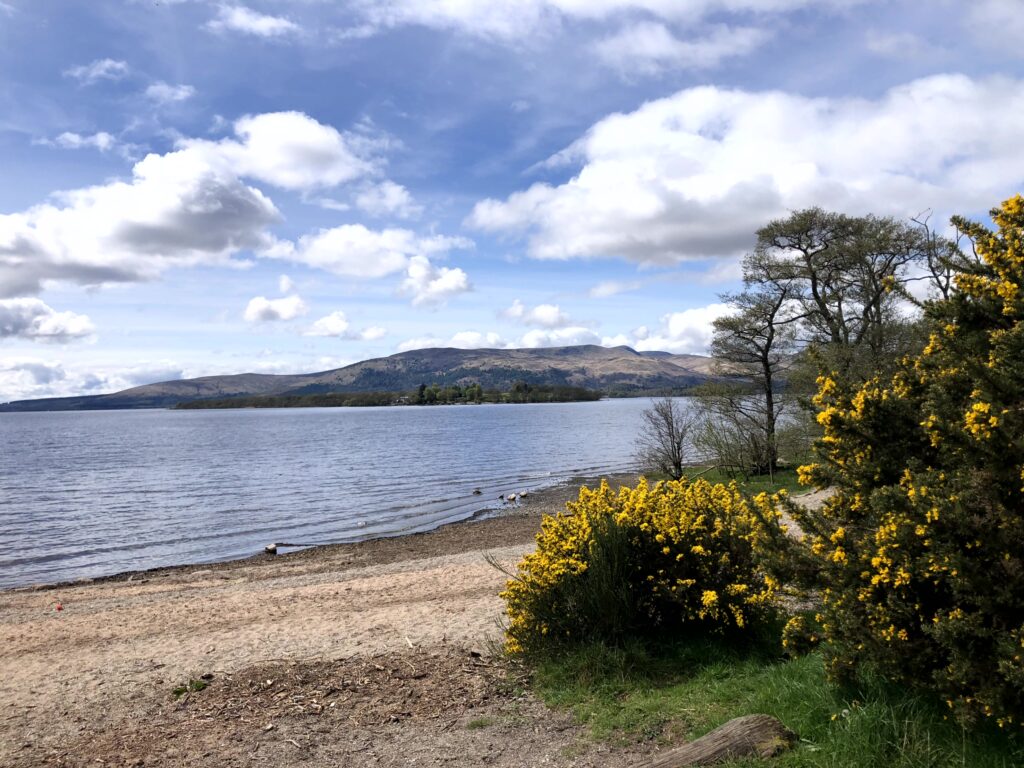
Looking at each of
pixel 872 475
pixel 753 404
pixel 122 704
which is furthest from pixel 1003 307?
pixel 753 404

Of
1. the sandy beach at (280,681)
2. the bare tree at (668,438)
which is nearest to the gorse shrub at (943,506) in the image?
the sandy beach at (280,681)

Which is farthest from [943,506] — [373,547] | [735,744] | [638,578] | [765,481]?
[765,481]

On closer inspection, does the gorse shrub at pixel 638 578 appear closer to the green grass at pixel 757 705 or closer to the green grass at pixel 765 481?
the green grass at pixel 757 705

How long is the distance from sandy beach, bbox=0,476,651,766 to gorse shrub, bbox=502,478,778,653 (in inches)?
35.2

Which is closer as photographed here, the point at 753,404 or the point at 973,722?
the point at 973,722

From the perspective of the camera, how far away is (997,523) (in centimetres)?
401

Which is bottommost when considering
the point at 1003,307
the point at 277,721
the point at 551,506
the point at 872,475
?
the point at 551,506

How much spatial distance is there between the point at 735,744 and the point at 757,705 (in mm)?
856

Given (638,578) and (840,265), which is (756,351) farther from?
(638,578)

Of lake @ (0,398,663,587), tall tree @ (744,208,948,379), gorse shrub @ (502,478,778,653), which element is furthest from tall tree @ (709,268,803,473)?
gorse shrub @ (502,478,778,653)

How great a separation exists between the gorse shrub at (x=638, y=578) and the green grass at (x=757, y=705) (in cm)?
32

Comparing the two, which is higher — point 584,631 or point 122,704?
point 584,631

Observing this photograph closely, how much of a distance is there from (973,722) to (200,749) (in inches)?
238

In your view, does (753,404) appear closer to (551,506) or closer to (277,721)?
(551,506)
